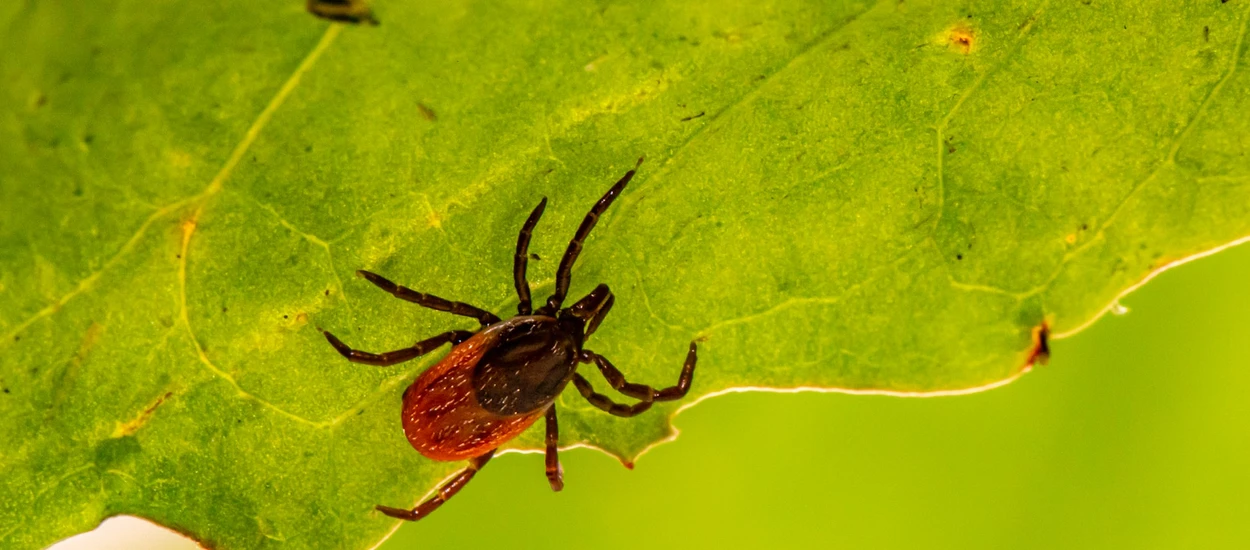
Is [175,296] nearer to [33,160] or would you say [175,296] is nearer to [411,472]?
[33,160]

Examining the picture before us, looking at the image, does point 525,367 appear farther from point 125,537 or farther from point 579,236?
point 125,537

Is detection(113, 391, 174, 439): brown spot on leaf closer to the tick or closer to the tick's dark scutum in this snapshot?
the tick

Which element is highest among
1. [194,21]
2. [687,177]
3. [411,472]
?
[194,21]

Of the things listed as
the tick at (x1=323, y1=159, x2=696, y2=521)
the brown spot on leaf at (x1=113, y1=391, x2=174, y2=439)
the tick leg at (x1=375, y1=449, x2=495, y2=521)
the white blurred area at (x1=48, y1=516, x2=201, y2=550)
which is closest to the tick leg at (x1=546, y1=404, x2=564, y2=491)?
the tick at (x1=323, y1=159, x2=696, y2=521)

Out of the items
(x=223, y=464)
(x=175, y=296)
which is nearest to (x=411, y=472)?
(x=223, y=464)

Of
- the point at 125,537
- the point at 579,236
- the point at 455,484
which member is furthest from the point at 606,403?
the point at 125,537
